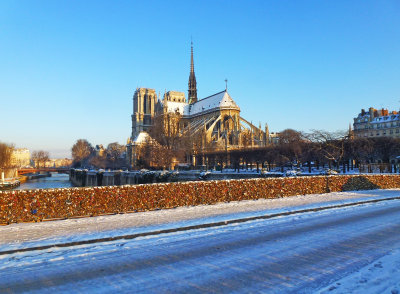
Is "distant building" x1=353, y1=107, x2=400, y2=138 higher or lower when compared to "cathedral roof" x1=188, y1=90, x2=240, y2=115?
→ lower

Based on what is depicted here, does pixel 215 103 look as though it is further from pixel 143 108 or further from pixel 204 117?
pixel 143 108

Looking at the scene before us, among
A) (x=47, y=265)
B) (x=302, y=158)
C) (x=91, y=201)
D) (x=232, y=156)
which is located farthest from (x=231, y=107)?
(x=47, y=265)

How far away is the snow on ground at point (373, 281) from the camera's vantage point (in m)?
4.66

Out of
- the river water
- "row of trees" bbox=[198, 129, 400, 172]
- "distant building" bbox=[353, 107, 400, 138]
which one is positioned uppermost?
"distant building" bbox=[353, 107, 400, 138]

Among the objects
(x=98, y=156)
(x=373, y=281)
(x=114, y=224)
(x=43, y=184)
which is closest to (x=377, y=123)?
(x=43, y=184)

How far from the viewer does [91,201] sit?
484 inches

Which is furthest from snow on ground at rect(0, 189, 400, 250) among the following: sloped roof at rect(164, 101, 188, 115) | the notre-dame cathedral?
sloped roof at rect(164, 101, 188, 115)

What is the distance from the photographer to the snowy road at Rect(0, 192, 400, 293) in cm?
497

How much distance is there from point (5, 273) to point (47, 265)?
721 mm

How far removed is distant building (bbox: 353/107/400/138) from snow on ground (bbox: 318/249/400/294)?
73.1 meters

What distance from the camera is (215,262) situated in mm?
6172

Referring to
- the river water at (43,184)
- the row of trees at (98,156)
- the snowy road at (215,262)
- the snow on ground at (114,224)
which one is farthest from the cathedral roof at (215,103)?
the snowy road at (215,262)

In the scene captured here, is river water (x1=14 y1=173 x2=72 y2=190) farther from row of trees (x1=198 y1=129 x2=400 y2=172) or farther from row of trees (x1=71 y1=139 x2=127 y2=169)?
row of trees (x1=198 y1=129 x2=400 y2=172)

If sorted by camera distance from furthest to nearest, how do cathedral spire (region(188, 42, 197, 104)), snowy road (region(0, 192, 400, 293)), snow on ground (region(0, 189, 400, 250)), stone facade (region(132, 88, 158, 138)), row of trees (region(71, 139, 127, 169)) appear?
cathedral spire (region(188, 42, 197, 104)) < stone facade (region(132, 88, 158, 138)) < row of trees (region(71, 139, 127, 169)) < snow on ground (region(0, 189, 400, 250)) < snowy road (region(0, 192, 400, 293))
